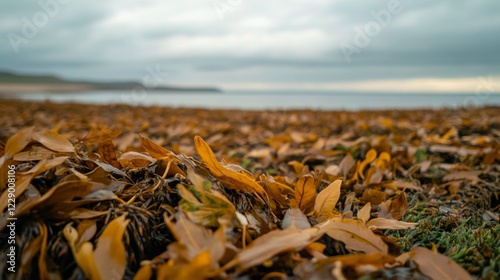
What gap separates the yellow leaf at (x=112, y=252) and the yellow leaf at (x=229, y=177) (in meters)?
0.26

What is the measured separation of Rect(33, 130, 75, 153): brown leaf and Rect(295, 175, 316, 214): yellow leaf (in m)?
0.57

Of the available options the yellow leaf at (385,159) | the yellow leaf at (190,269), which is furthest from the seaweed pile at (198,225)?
the yellow leaf at (385,159)

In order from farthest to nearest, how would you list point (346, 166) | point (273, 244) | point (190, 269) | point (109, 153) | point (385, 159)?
Result: point (385, 159) → point (346, 166) → point (109, 153) → point (273, 244) → point (190, 269)

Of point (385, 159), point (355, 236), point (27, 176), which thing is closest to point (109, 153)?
point (27, 176)

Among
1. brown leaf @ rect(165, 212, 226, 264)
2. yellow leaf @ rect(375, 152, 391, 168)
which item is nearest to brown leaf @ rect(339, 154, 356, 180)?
yellow leaf @ rect(375, 152, 391, 168)

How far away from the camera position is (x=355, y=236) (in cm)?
79

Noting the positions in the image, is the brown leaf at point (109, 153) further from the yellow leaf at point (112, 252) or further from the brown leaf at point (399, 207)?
the brown leaf at point (399, 207)

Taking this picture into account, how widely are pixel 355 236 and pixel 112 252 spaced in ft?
1.56

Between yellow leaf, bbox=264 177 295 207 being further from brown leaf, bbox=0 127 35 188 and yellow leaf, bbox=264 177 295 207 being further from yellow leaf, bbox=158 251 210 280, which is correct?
brown leaf, bbox=0 127 35 188

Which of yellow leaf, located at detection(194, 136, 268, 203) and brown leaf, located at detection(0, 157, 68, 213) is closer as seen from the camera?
brown leaf, located at detection(0, 157, 68, 213)

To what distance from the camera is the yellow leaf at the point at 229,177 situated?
2.93ft

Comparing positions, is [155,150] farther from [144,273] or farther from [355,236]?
[355,236]

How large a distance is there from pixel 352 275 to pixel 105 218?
0.49 m

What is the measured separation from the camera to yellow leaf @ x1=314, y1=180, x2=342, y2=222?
0.93 meters
